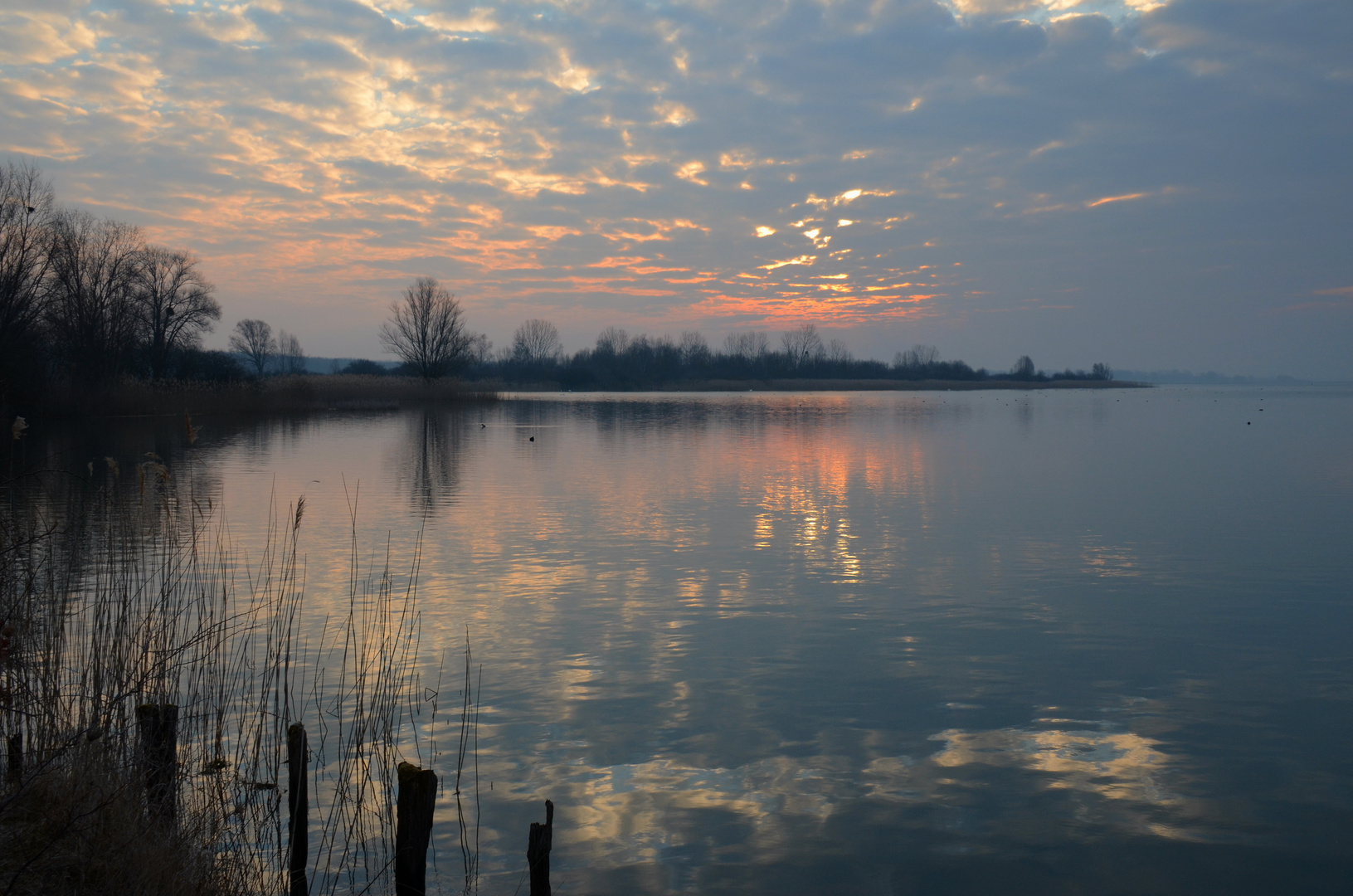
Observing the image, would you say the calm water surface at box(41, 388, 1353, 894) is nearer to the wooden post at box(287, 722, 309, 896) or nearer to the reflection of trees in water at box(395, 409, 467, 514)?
the reflection of trees in water at box(395, 409, 467, 514)

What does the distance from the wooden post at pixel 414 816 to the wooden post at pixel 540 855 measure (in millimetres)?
471

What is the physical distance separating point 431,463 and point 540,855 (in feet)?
69.6

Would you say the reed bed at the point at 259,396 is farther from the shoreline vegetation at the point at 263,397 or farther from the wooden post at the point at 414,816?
the wooden post at the point at 414,816

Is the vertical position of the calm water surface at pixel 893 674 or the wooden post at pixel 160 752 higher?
the wooden post at pixel 160 752

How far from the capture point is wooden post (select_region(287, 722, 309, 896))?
4.35 meters

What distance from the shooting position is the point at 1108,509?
52.4 feet

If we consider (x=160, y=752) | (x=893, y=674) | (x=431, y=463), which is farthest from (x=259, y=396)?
(x=160, y=752)

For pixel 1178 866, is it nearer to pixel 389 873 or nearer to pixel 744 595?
pixel 389 873

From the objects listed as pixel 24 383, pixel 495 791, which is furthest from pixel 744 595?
pixel 24 383

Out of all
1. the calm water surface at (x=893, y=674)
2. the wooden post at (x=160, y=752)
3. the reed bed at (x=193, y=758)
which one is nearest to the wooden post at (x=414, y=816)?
the reed bed at (x=193, y=758)

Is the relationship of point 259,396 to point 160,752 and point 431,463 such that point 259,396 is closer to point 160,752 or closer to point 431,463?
point 431,463

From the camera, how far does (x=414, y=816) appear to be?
385 centimetres

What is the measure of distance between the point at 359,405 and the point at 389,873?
50979 millimetres

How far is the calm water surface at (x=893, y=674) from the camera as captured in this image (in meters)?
4.86
